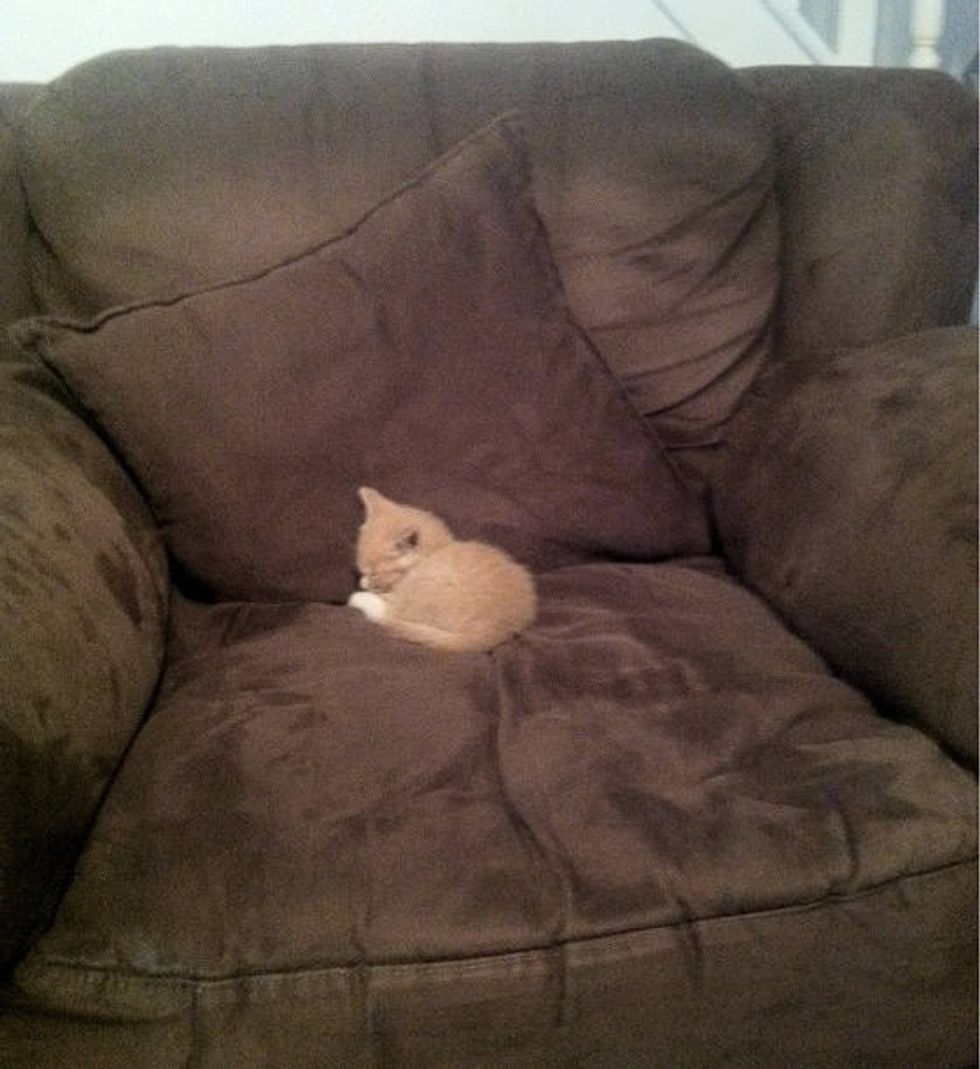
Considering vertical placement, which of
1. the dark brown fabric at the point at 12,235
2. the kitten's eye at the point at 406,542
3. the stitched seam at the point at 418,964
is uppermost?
the dark brown fabric at the point at 12,235

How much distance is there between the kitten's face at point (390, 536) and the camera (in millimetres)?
1089

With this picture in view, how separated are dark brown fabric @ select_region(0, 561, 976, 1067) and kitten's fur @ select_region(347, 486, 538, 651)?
16cm

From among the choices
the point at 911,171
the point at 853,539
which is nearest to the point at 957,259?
the point at 911,171

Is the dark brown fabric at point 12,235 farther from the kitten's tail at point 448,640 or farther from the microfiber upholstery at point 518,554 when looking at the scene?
the kitten's tail at point 448,640

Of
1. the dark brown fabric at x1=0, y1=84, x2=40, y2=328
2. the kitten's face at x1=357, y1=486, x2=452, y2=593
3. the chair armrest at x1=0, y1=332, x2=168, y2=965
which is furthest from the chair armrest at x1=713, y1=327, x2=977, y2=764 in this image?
the dark brown fabric at x1=0, y1=84, x2=40, y2=328

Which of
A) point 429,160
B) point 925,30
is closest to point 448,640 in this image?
point 429,160

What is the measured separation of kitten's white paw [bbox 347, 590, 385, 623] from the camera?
3.66 feet

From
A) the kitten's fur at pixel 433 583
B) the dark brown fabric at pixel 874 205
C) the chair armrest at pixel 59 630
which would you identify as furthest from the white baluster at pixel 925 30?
the chair armrest at pixel 59 630

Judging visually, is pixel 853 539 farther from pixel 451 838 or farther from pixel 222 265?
pixel 222 265

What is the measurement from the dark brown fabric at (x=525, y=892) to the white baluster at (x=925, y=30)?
4.22 feet

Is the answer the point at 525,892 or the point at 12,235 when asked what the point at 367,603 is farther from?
the point at 12,235

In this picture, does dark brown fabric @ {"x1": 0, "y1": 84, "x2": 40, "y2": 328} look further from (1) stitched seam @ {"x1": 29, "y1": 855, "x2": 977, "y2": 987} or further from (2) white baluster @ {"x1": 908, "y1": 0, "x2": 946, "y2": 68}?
(2) white baluster @ {"x1": 908, "y1": 0, "x2": 946, "y2": 68}

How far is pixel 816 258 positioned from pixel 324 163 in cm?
67

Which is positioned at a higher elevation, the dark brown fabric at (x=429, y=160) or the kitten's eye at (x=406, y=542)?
the dark brown fabric at (x=429, y=160)
